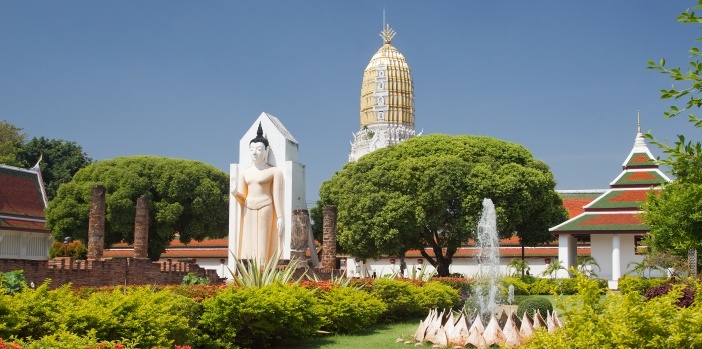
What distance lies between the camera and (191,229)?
1540 inches

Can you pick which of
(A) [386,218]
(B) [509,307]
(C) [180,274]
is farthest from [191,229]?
(B) [509,307]

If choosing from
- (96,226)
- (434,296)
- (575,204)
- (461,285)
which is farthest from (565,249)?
(96,226)

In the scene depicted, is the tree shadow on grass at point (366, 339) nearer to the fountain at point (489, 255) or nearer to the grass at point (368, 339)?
the grass at point (368, 339)

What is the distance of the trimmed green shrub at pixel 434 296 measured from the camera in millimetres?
19172

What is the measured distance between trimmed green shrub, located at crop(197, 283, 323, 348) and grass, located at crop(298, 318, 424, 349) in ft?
1.75

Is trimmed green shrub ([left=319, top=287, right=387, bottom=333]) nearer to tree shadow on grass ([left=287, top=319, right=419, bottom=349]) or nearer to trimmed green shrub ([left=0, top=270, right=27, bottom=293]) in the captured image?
tree shadow on grass ([left=287, top=319, right=419, bottom=349])

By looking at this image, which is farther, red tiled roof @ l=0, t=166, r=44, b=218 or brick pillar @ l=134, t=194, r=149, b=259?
red tiled roof @ l=0, t=166, r=44, b=218

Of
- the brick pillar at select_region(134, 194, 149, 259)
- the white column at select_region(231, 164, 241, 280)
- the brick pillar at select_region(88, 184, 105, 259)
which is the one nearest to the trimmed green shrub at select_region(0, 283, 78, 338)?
the white column at select_region(231, 164, 241, 280)

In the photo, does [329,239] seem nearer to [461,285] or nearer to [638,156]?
[461,285]

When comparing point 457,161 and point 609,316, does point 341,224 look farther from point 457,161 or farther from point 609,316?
point 609,316

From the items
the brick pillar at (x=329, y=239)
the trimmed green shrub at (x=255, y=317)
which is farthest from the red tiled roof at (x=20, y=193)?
the trimmed green shrub at (x=255, y=317)

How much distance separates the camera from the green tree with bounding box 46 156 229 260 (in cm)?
3744

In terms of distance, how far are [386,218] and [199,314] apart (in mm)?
21357

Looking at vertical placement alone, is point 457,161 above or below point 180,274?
above
